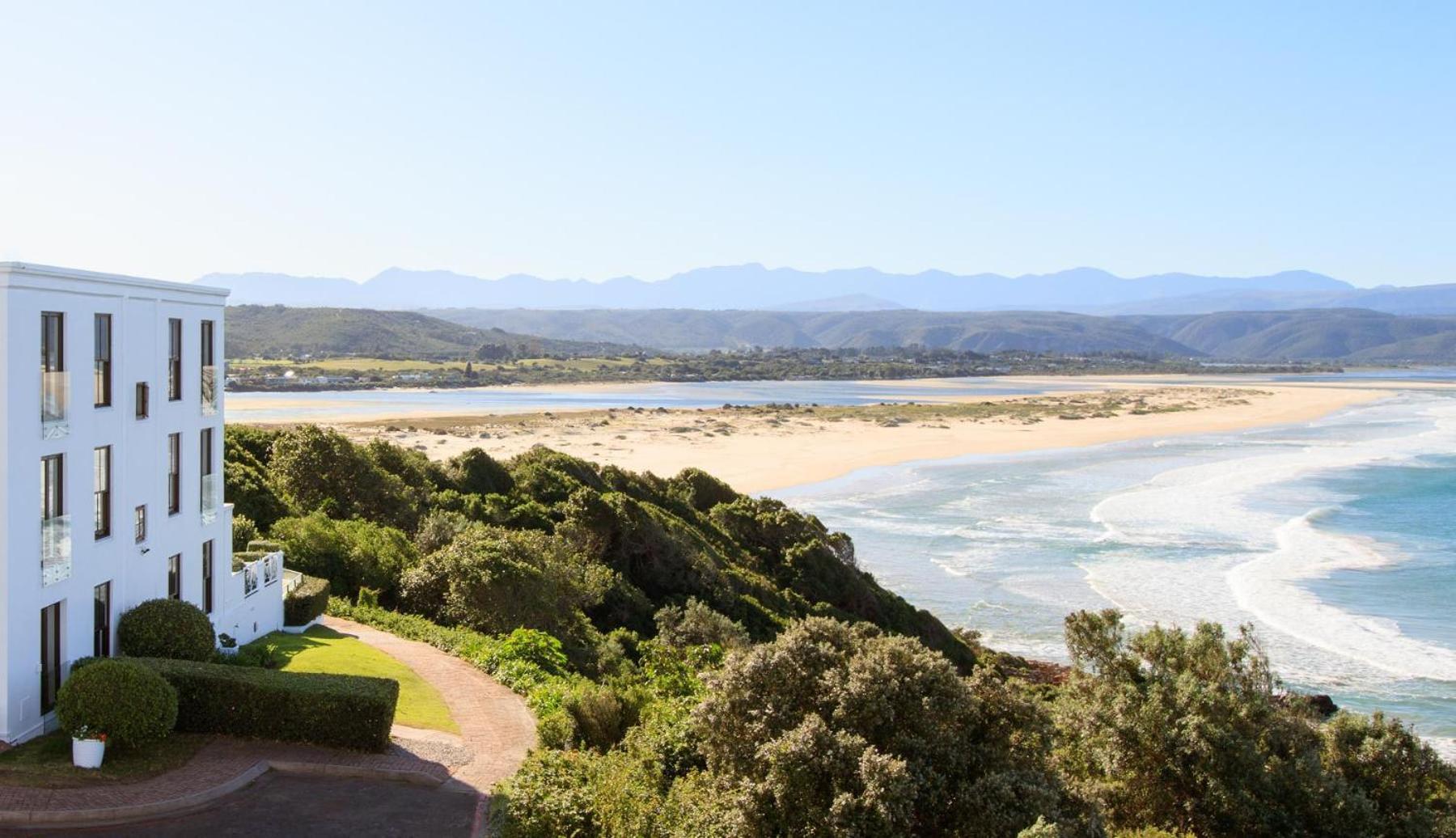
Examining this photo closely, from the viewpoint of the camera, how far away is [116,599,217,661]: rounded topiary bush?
50.2ft

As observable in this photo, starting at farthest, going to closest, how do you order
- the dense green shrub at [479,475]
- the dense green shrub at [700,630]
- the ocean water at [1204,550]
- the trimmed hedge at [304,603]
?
the dense green shrub at [479,475] < the ocean water at [1204,550] < the dense green shrub at [700,630] < the trimmed hedge at [304,603]

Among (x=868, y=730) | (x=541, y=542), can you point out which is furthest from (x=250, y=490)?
(x=868, y=730)

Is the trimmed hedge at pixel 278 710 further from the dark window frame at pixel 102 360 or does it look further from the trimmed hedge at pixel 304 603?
the trimmed hedge at pixel 304 603

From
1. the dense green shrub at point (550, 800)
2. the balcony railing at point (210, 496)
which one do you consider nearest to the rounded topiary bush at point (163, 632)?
the balcony railing at point (210, 496)

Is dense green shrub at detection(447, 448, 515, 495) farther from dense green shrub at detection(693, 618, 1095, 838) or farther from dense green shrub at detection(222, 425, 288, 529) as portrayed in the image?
dense green shrub at detection(693, 618, 1095, 838)

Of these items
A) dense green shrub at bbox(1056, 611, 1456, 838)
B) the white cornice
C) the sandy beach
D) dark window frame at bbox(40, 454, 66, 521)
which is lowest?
the sandy beach

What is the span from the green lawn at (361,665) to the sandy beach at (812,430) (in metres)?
23.4

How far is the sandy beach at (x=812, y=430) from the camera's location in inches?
2426

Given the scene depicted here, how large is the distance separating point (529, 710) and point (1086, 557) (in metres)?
23.7

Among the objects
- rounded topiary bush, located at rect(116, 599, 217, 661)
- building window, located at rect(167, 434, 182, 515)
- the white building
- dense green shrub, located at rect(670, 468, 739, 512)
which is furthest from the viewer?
dense green shrub, located at rect(670, 468, 739, 512)

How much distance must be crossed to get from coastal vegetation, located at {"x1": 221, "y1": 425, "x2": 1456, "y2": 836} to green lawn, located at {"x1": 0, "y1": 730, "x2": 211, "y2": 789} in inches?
149

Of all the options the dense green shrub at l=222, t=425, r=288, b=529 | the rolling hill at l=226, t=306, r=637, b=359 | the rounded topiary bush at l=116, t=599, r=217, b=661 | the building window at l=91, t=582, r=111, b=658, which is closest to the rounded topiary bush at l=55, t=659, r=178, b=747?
the building window at l=91, t=582, r=111, b=658

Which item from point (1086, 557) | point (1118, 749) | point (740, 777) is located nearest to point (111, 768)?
point (740, 777)

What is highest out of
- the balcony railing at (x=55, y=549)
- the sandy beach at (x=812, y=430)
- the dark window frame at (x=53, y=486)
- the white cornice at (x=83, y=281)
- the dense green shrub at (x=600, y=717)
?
the white cornice at (x=83, y=281)
